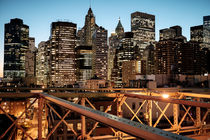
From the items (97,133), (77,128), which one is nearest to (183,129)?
(77,128)

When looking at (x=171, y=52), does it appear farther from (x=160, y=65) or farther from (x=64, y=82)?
(x=64, y=82)

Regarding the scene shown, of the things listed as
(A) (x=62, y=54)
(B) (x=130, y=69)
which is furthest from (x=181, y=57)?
(A) (x=62, y=54)

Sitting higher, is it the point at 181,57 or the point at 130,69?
the point at 181,57

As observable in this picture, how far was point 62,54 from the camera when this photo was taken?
18450 centimetres

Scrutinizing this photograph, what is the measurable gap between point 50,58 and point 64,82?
2807cm

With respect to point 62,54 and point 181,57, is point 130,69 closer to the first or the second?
point 181,57

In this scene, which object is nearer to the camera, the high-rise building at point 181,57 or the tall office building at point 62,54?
the high-rise building at point 181,57

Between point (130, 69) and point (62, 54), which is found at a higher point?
point (62, 54)

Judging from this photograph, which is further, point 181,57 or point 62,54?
point 62,54

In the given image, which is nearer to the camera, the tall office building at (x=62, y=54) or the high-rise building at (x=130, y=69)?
the high-rise building at (x=130, y=69)

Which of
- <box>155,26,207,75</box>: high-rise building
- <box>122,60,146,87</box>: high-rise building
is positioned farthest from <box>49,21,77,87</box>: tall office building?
<box>155,26,207,75</box>: high-rise building

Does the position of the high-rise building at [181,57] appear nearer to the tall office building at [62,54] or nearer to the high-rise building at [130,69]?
the high-rise building at [130,69]

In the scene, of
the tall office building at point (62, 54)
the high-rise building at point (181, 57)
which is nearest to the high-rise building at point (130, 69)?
the high-rise building at point (181, 57)

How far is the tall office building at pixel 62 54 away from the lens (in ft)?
Answer: 591
